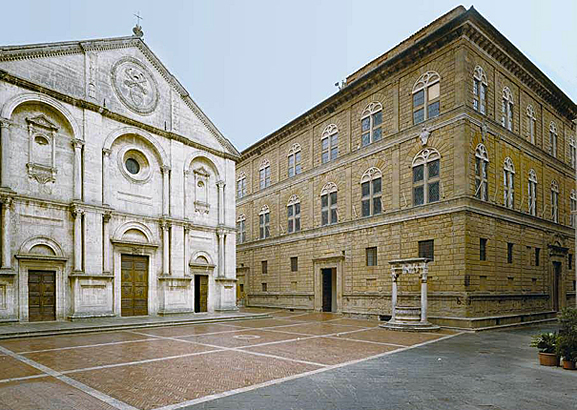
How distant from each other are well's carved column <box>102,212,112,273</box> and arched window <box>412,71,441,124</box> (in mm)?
16597

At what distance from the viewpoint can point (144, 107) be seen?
25.6 metres

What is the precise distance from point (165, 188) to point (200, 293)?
6789mm

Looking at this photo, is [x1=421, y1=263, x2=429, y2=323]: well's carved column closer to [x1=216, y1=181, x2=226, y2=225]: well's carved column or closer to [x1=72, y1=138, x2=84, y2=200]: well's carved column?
[x1=216, y1=181, x2=226, y2=225]: well's carved column

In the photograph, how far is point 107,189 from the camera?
2319 cm

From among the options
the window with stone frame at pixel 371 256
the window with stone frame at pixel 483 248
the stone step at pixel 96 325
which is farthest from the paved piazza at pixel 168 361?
the window with stone frame at pixel 371 256

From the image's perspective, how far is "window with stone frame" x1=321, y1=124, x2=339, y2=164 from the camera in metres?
29.6

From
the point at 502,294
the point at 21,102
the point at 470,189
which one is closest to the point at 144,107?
the point at 21,102

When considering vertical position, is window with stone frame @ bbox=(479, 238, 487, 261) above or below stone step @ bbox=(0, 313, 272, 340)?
above

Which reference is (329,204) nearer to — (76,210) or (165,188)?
(165,188)

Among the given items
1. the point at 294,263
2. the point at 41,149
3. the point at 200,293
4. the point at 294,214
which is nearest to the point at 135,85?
the point at 41,149

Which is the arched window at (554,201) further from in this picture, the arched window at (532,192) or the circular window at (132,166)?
the circular window at (132,166)

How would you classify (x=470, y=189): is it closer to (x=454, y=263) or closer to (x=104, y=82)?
(x=454, y=263)

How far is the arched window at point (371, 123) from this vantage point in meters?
26.0

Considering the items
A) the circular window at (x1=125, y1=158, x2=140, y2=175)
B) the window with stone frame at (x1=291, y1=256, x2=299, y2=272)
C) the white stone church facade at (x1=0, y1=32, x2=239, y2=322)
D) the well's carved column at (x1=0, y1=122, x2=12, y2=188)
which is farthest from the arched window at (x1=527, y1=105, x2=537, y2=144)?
the well's carved column at (x1=0, y1=122, x2=12, y2=188)
